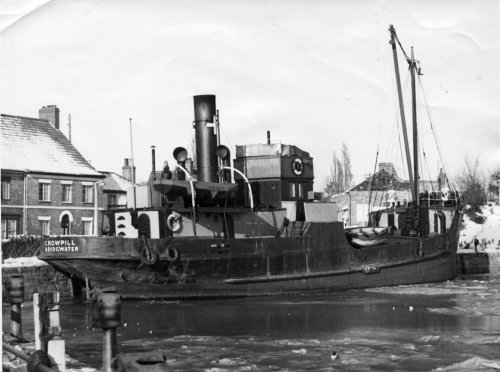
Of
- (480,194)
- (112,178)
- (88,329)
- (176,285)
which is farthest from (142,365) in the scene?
(480,194)

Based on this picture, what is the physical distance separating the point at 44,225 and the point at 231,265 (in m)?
16.3

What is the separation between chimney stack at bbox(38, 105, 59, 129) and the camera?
41625mm

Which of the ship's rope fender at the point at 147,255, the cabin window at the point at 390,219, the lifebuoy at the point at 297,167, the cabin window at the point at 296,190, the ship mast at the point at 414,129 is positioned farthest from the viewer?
the cabin window at the point at 390,219

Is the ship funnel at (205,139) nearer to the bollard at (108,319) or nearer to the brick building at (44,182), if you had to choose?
the brick building at (44,182)

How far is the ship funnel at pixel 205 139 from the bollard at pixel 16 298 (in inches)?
557

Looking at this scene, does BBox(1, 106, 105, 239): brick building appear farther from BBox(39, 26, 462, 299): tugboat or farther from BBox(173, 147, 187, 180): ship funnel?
BBox(173, 147, 187, 180): ship funnel

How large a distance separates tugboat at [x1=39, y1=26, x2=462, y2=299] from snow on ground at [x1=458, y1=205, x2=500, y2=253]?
19.6 metres

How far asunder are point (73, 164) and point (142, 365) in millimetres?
34056

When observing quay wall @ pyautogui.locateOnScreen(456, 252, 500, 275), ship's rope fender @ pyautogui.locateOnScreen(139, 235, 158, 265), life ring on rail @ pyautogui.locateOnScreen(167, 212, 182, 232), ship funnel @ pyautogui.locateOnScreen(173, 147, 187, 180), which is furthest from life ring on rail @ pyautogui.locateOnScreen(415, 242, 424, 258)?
ship's rope fender @ pyautogui.locateOnScreen(139, 235, 158, 265)

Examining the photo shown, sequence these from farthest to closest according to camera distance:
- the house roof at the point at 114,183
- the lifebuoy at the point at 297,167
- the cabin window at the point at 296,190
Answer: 1. the house roof at the point at 114,183
2. the lifebuoy at the point at 297,167
3. the cabin window at the point at 296,190

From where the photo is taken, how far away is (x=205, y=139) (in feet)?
84.7

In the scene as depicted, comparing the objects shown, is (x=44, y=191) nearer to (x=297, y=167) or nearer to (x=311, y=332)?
(x=297, y=167)

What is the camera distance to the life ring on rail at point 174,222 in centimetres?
2386

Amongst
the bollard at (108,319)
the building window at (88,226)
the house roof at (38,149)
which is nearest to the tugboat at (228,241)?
the house roof at (38,149)
